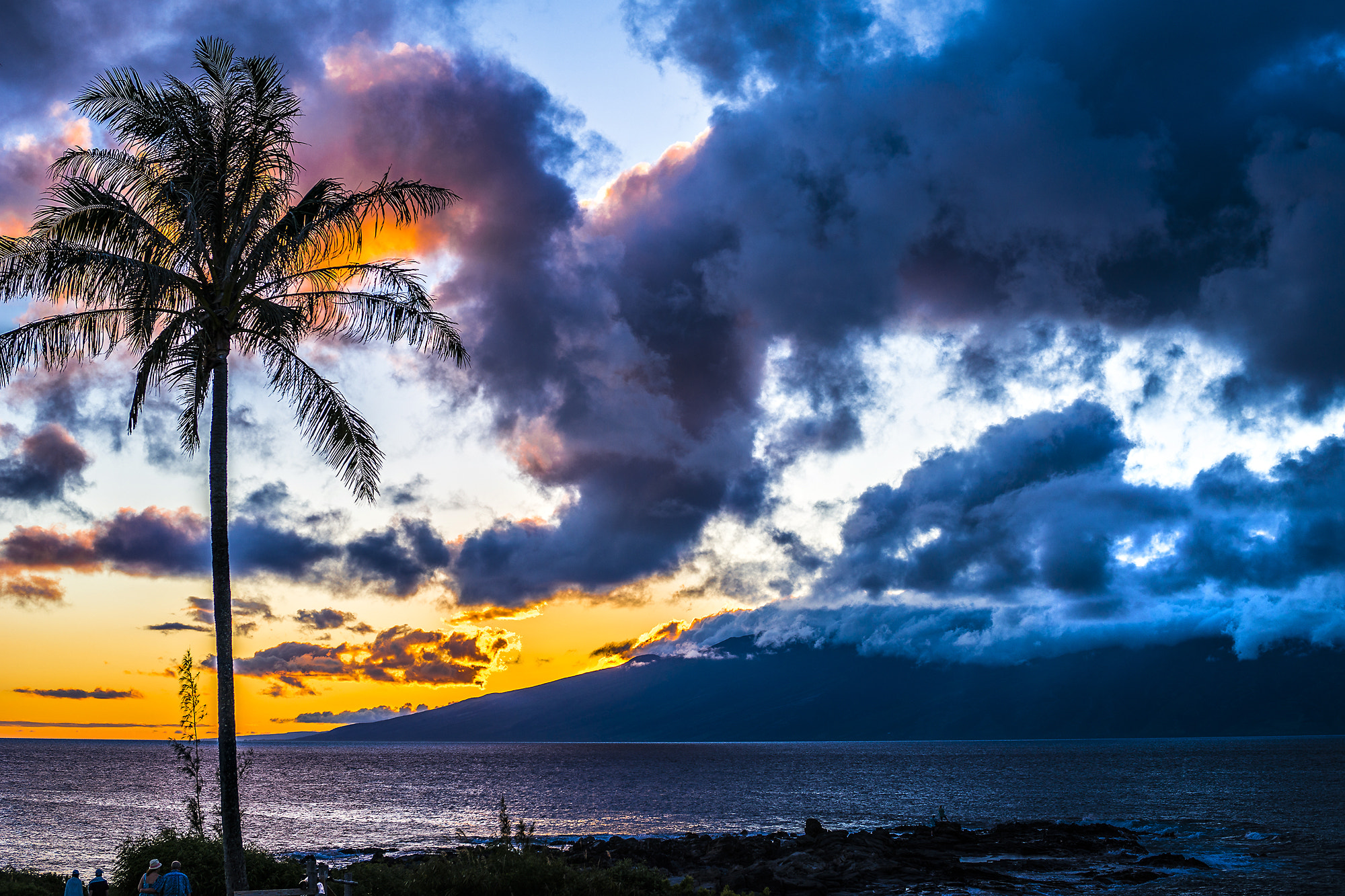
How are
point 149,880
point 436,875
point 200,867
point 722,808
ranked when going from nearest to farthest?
point 149,880
point 436,875
point 200,867
point 722,808

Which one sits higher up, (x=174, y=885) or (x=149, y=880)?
(x=149, y=880)

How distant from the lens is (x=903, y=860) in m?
52.9

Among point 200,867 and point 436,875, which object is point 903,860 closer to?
point 436,875

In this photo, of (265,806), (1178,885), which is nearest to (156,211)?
(1178,885)

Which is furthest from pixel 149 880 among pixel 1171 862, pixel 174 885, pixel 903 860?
pixel 1171 862

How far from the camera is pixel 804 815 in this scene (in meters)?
97.2

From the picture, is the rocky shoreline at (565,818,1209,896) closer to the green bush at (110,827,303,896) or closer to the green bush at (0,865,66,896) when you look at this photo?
the green bush at (110,827,303,896)

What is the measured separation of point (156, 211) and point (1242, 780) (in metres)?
166

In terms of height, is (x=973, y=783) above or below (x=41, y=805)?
below

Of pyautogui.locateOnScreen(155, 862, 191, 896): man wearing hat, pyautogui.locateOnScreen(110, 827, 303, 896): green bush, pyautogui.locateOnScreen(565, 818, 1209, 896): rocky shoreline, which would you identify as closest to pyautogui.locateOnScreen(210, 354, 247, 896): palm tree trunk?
pyautogui.locateOnScreen(155, 862, 191, 896): man wearing hat

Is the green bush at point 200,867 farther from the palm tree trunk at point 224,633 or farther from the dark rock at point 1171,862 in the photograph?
the dark rock at point 1171,862

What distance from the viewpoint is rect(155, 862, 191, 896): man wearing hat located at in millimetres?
21859

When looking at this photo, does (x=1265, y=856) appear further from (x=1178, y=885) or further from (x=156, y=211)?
(x=156, y=211)

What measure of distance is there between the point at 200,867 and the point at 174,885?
24.3ft
